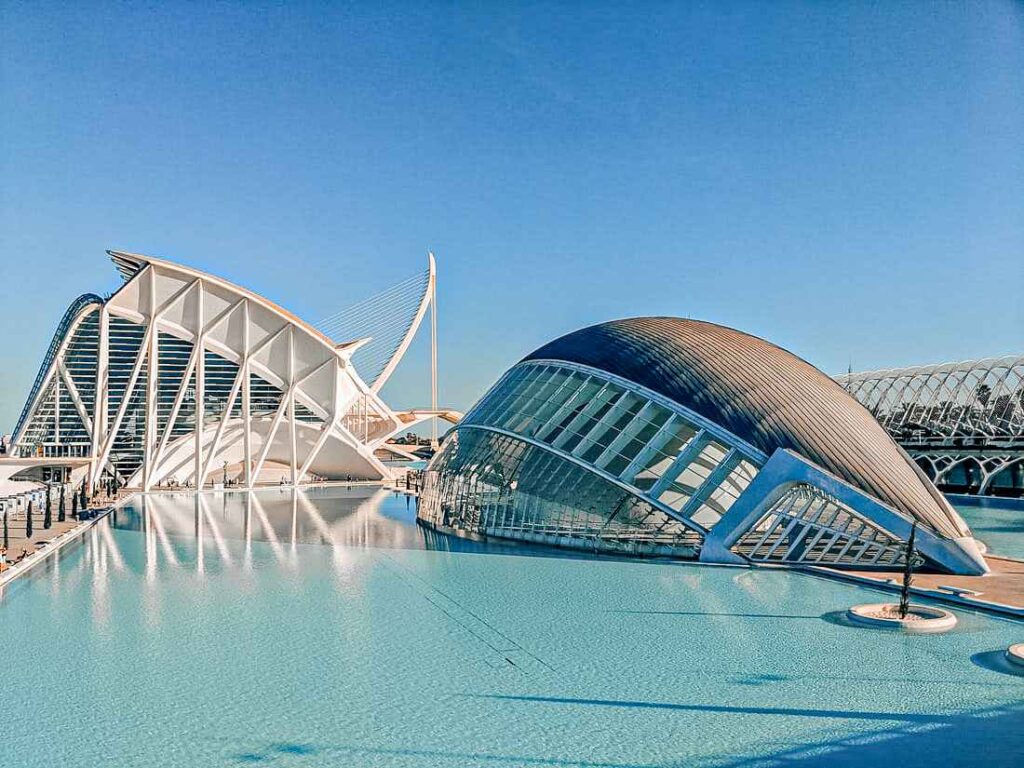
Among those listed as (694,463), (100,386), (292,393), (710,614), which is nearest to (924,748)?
(710,614)

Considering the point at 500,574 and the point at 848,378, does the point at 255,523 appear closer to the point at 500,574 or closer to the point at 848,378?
the point at 500,574

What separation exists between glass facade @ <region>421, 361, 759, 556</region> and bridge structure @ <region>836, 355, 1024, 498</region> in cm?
3317

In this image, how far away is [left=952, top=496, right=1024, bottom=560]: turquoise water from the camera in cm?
2534

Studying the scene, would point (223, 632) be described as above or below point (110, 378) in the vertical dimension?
below

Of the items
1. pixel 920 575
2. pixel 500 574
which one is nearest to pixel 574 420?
pixel 500 574

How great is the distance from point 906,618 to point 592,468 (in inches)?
369

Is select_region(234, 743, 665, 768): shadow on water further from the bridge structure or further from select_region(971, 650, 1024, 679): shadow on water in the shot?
the bridge structure

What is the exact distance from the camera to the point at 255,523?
30781mm

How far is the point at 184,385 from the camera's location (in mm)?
45000

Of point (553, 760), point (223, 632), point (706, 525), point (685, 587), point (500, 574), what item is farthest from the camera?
point (706, 525)

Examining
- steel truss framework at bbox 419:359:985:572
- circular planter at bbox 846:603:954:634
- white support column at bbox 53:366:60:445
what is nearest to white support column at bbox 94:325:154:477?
white support column at bbox 53:366:60:445

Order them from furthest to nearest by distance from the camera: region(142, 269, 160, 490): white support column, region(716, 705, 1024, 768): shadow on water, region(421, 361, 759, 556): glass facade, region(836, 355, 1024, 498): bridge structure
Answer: region(836, 355, 1024, 498): bridge structure
region(142, 269, 160, 490): white support column
region(421, 361, 759, 556): glass facade
region(716, 705, 1024, 768): shadow on water

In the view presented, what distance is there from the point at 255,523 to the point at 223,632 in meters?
17.1

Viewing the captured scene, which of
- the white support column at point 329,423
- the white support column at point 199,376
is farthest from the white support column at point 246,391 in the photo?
the white support column at point 329,423
